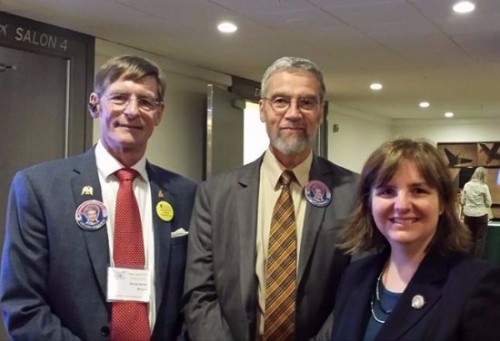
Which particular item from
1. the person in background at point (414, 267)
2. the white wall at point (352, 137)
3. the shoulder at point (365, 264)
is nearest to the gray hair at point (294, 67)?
the person in background at point (414, 267)

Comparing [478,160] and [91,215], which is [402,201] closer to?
[91,215]

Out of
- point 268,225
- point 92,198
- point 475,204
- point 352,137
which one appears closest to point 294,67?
point 268,225

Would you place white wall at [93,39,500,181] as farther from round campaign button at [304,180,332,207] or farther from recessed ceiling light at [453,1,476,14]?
round campaign button at [304,180,332,207]

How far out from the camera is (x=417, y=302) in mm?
1672

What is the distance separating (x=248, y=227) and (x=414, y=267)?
58 cm

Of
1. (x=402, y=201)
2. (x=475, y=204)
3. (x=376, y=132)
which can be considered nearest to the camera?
(x=402, y=201)

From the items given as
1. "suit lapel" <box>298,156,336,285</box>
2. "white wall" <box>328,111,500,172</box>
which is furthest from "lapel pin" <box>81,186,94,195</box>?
"white wall" <box>328,111,500,172</box>

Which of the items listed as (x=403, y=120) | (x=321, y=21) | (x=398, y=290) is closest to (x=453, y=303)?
(x=398, y=290)

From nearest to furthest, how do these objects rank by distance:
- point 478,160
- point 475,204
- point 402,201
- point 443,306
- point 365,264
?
point 443,306
point 402,201
point 365,264
point 475,204
point 478,160

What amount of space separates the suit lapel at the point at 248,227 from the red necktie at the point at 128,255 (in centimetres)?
32

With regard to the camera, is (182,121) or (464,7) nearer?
A: (464,7)

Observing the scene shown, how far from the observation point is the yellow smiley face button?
218 cm

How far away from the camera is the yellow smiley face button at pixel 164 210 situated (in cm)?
218

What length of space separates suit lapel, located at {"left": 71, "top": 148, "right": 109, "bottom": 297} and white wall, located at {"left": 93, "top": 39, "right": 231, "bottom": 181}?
14.6ft
